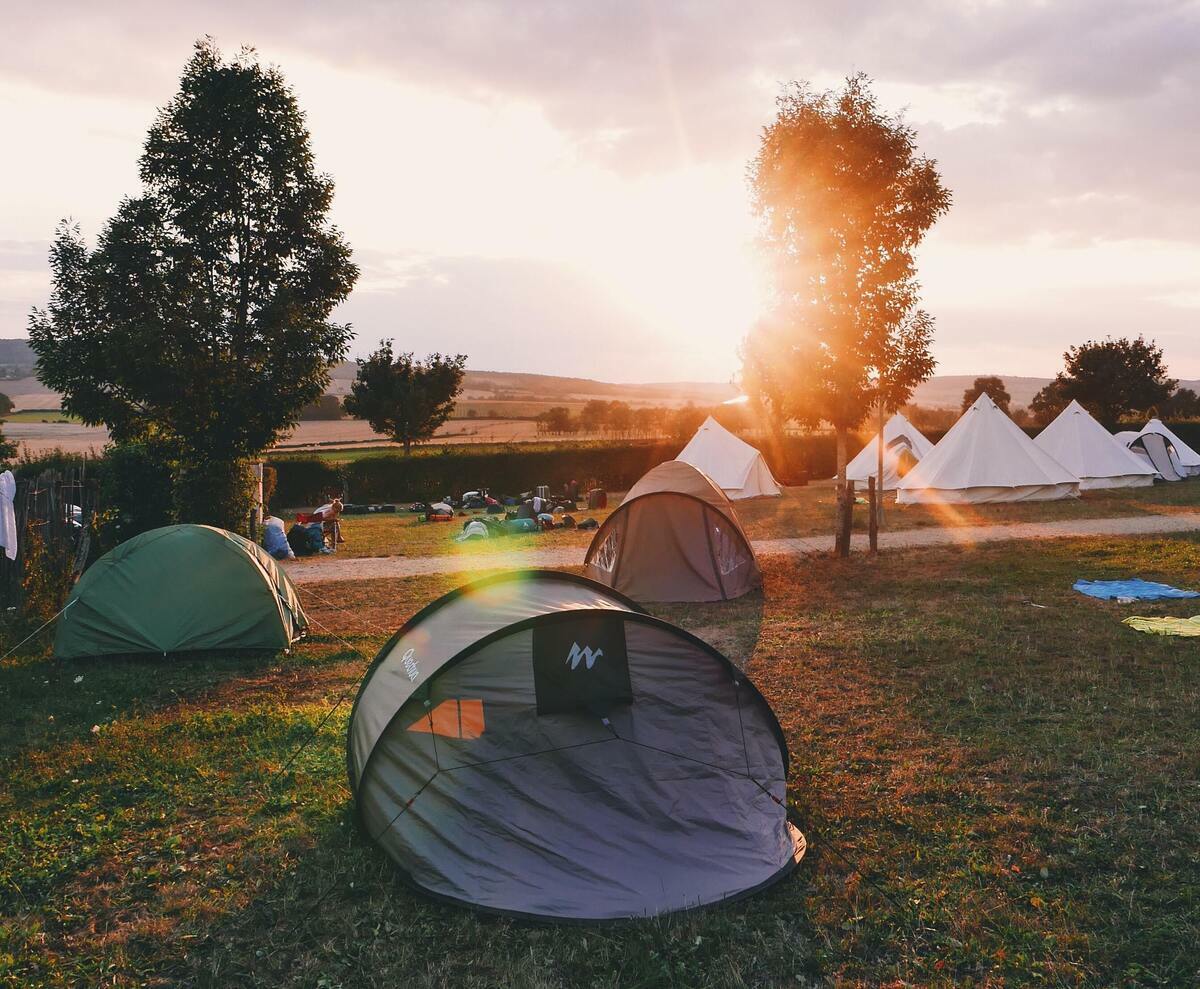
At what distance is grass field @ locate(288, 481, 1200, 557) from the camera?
18578mm

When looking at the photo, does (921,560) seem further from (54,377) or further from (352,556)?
(54,377)

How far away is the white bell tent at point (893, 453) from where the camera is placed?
28.3m

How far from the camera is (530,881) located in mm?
4250

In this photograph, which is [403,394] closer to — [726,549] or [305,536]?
[305,536]

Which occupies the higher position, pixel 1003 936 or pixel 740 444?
pixel 740 444

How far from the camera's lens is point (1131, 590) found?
36.6 feet

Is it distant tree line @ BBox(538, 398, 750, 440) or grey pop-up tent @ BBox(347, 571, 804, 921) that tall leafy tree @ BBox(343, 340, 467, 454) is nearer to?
distant tree line @ BBox(538, 398, 750, 440)

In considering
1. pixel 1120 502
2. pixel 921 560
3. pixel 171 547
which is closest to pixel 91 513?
pixel 171 547

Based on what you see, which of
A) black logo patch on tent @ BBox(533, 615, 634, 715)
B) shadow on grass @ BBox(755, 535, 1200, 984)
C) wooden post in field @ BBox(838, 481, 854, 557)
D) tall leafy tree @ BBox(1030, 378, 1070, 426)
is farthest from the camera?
tall leafy tree @ BBox(1030, 378, 1070, 426)

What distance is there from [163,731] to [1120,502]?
23.7m

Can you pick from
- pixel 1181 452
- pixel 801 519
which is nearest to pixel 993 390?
pixel 1181 452

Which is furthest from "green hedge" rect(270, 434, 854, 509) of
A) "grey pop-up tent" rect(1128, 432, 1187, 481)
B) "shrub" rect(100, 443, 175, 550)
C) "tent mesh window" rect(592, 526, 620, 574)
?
"tent mesh window" rect(592, 526, 620, 574)

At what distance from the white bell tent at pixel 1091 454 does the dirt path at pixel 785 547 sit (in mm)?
7035

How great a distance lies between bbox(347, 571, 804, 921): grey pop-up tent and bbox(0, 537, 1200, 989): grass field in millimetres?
188
